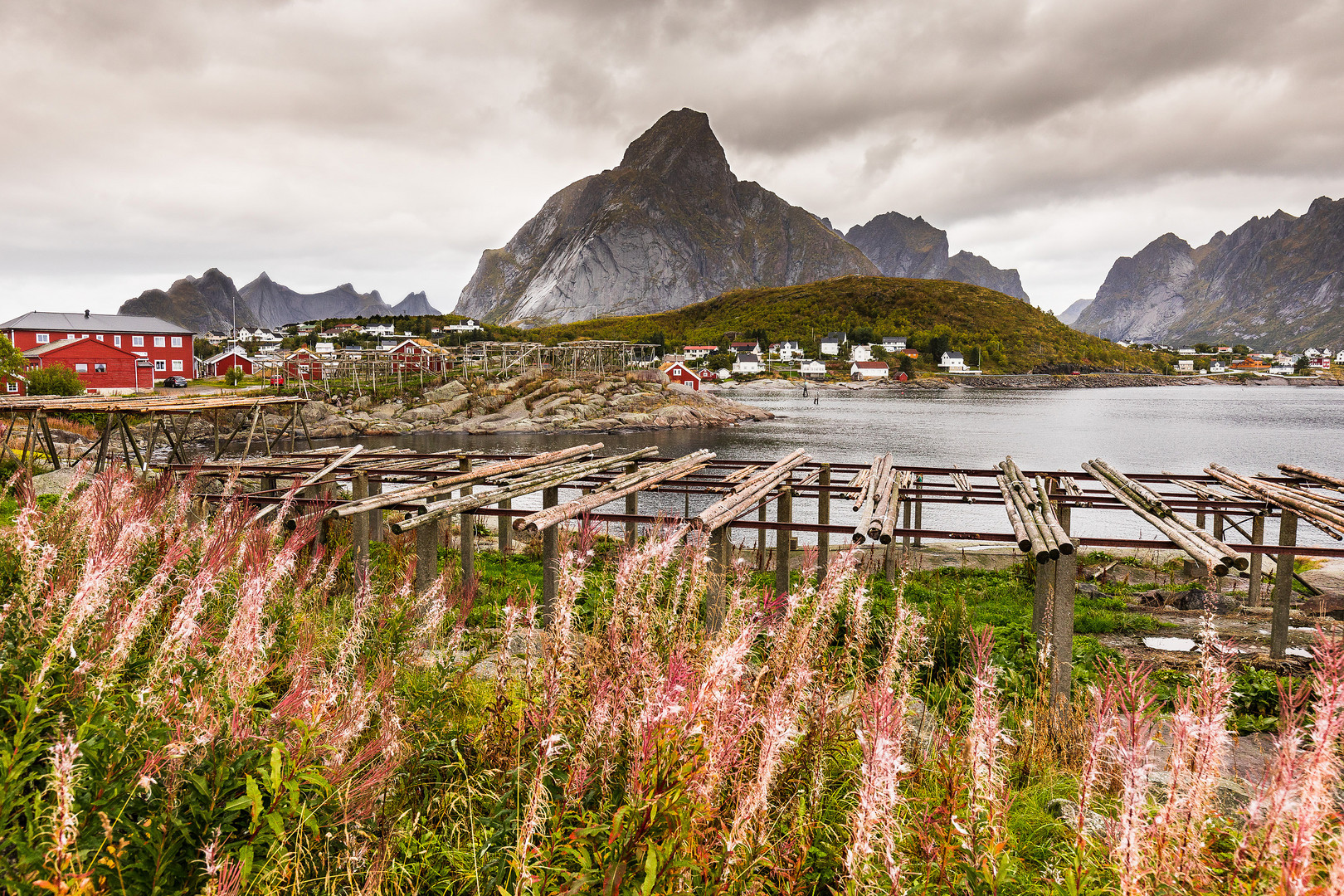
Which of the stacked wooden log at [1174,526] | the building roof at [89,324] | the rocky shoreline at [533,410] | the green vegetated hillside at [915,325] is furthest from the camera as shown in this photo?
the green vegetated hillside at [915,325]

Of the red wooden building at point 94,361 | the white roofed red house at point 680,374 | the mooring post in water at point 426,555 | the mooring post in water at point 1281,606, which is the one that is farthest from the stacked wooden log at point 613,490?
the white roofed red house at point 680,374

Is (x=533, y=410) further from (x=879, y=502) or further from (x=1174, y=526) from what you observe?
(x=1174, y=526)

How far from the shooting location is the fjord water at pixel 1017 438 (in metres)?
31.2

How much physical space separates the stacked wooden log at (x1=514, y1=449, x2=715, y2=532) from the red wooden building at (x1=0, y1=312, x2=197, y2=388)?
73468 millimetres

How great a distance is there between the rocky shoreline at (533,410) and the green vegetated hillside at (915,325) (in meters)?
82.2

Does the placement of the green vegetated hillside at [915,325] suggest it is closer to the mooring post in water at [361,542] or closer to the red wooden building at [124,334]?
the red wooden building at [124,334]

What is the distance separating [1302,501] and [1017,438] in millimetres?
55944

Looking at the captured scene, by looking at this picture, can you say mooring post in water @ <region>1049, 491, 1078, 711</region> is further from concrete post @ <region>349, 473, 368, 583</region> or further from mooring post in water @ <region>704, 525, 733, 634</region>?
concrete post @ <region>349, 473, 368, 583</region>

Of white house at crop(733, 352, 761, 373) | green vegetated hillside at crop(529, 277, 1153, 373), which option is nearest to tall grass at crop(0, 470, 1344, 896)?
white house at crop(733, 352, 761, 373)

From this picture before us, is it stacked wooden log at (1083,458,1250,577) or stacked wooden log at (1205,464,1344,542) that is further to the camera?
stacked wooden log at (1205,464,1344,542)

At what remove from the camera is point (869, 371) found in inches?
5635

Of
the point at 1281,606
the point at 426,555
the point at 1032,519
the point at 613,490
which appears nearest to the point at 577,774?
the point at 613,490

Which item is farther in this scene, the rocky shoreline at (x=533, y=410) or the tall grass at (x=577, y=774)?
the rocky shoreline at (x=533, y=410)

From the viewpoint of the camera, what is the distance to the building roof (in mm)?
A: 68750
